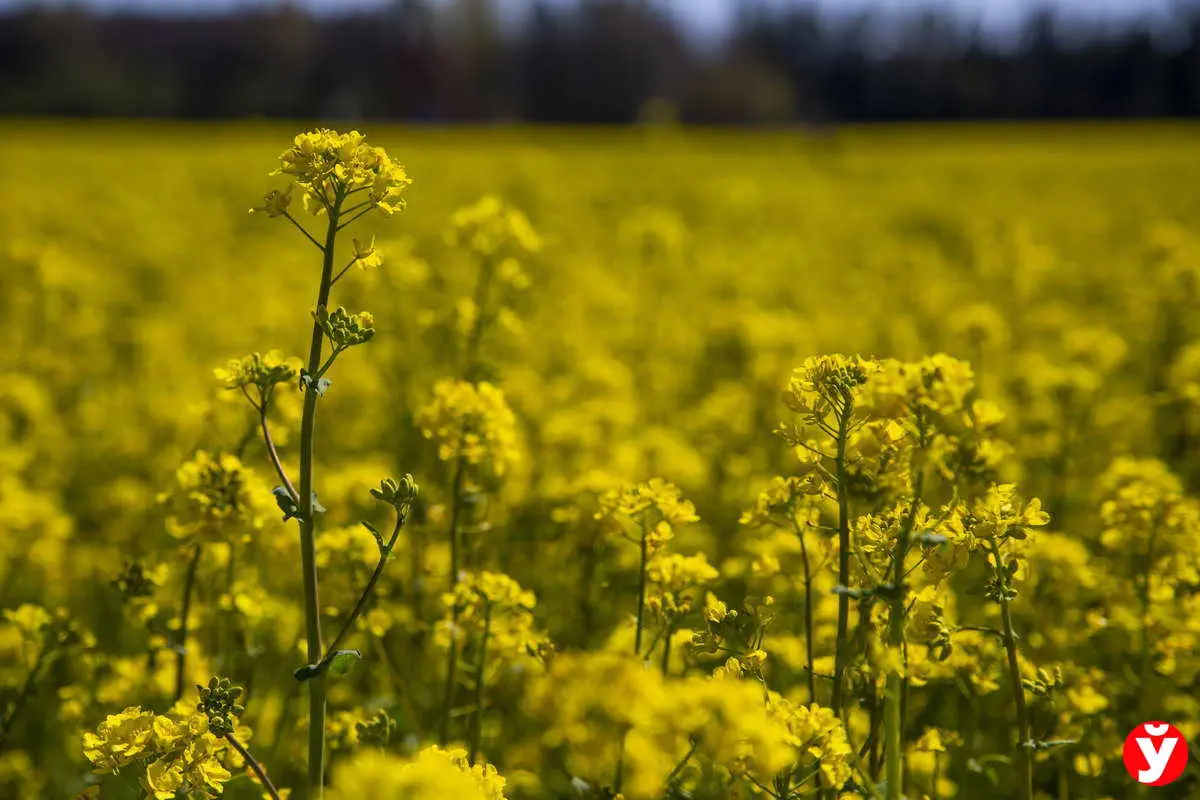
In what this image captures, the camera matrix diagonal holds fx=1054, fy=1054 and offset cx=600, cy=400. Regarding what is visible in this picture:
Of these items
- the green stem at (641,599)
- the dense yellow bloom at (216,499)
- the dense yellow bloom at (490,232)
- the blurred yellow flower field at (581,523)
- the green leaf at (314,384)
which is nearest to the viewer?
the green leaf at (314,384)

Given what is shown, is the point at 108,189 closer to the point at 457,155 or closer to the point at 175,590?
the point at 457,155

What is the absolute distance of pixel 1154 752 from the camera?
2.41m

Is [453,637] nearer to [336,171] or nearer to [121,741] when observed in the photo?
[121,741]

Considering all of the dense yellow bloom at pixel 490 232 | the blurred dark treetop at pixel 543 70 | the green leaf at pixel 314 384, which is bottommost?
the green leaf at pixel 314 384

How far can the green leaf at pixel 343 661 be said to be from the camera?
1670mm

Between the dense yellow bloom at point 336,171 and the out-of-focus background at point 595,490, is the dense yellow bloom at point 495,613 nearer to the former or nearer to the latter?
the out-of-focus background at point 595,490

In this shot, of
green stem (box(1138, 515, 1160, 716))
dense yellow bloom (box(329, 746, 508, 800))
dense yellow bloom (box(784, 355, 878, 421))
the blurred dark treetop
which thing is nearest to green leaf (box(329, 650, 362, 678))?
dense yellow bloom (box(329, 746, 508, 800))

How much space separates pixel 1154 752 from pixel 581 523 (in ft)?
5.22

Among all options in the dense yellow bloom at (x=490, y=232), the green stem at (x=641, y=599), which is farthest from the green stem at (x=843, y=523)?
→ the dense yellow bloom at (x=490, y=232)

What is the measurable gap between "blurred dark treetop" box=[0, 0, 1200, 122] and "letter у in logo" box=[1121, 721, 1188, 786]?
51688 mm

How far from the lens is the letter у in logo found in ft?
7.89

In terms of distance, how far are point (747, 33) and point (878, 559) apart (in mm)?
82728

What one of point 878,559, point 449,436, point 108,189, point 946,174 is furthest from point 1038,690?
point 946,174

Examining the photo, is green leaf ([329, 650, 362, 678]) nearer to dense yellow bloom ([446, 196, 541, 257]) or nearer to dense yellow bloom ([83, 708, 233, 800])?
dense yellow bloom ([83, 708, 233, 800])
